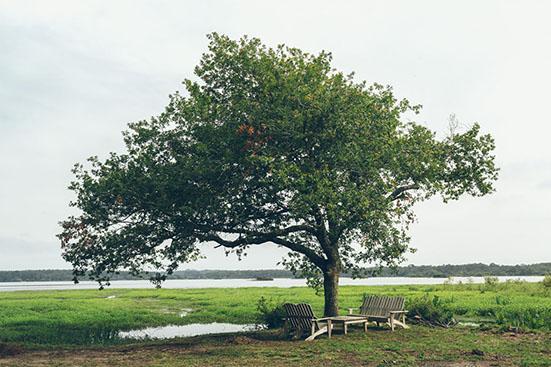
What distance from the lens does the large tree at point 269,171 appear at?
75.4 feet

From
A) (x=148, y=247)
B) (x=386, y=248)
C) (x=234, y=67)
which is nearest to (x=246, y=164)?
(x=234, y=67)

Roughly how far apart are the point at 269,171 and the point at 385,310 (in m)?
9.14

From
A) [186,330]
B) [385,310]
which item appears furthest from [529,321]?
[186,330]

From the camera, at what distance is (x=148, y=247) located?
2612 centimetres

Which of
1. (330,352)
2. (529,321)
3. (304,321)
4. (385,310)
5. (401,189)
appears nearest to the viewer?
(330,352)

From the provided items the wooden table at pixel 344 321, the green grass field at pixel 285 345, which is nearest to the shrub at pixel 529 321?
the green grass field at pixel 285 345

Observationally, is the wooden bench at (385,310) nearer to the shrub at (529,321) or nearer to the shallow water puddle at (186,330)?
the shrub at (529,321)

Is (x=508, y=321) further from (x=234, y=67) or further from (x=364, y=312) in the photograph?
(x=234, y=67)

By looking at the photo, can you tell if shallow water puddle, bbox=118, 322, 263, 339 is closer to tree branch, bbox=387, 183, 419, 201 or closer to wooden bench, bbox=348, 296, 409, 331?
wooden bench, bbox=348, 296, 409, 331

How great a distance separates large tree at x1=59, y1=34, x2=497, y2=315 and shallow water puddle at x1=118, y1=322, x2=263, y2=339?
4794mm

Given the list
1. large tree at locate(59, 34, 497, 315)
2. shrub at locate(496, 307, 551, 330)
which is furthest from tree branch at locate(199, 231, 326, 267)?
shrub at locate(496, 307, 551, 330)

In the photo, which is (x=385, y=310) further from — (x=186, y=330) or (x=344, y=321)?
(x=186, y=330)

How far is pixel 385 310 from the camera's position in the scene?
2588cm

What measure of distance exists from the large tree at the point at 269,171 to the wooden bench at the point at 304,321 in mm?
3302
